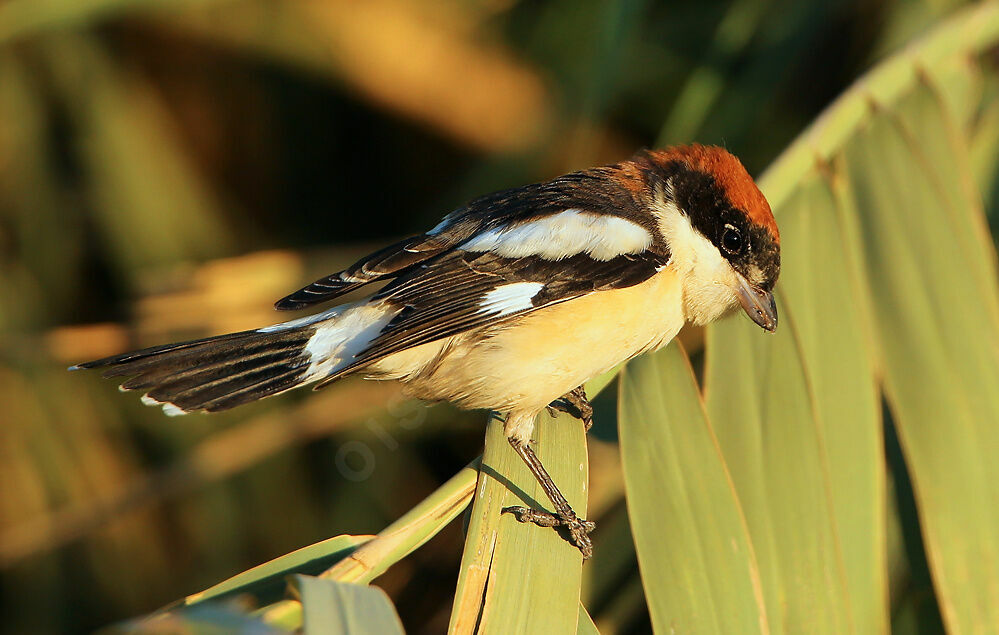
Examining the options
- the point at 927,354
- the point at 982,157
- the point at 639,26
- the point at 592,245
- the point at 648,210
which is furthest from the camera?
the point at 639,26

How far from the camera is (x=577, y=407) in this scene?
6.45ft

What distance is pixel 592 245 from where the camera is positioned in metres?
1.88

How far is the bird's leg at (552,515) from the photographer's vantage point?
57.1 inches

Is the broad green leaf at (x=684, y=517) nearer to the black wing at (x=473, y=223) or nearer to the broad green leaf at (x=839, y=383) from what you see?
the broad green leaf at (x=839, y=383)

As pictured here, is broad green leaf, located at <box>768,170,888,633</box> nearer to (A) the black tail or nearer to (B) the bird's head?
(B) the bird's head

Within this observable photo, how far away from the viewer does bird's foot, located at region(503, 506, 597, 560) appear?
1.44 metres

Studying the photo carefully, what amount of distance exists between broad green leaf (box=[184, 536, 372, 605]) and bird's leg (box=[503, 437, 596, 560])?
30 cm

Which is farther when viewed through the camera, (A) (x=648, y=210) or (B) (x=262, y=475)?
(B) (x=262, y=475)

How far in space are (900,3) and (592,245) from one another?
1.62 m

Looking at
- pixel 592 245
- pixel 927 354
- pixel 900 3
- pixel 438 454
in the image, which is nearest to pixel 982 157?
pixel 900 3

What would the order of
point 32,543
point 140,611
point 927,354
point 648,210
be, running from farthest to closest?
point 140,611, point 32,543, point 648,210, point 927,354

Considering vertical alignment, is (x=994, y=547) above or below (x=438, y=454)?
below

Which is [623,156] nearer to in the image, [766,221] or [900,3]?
[900,3]

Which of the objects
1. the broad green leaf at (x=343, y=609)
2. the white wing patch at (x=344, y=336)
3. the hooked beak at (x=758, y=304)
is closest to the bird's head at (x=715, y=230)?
the hooked beak at (x=758, y=304)
